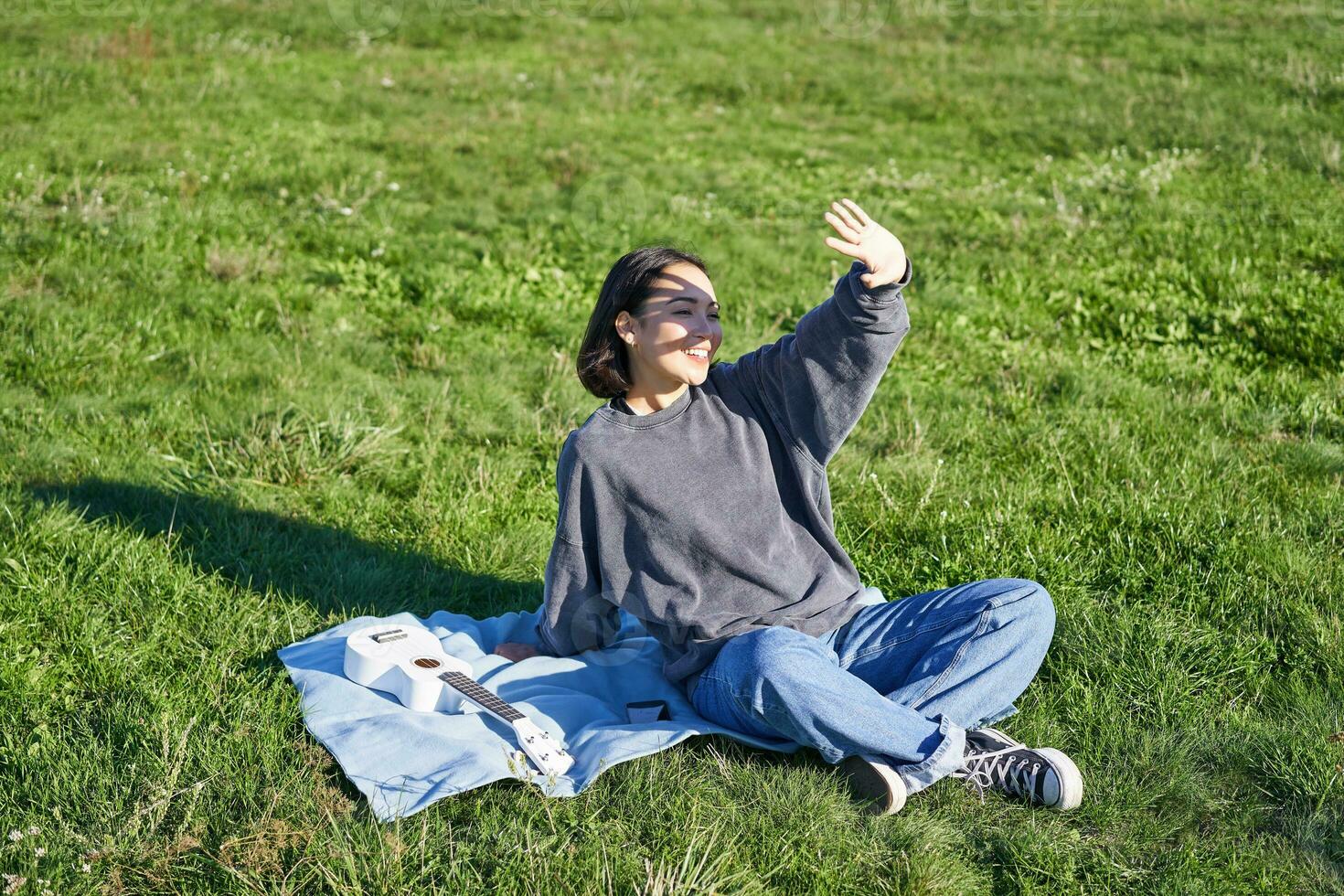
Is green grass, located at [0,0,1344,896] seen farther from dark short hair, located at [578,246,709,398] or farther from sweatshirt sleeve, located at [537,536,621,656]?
dark short hair, located at [578,246,709,398]

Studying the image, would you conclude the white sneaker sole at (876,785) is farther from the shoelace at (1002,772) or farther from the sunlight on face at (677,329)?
the sunlight on face at (677,329)

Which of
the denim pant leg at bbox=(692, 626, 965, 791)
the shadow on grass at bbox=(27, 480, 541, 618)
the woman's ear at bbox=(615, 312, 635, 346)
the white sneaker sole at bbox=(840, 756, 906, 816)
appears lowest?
the shadow on grass at bbox=(27, 480, 541, 618)

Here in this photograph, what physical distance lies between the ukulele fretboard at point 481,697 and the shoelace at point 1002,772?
4.23 ft

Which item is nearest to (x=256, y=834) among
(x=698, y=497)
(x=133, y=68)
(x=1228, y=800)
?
(x=698, y=497)

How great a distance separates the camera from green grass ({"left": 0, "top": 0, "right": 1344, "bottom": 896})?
3.12m

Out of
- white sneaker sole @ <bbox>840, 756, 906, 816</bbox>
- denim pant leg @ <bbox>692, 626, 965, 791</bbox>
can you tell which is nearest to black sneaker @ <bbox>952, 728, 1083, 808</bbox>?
denim pant leg @ <bbox>692, 626, 965, 791</bbox>

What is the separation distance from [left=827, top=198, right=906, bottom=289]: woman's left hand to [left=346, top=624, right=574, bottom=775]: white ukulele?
160 centimetres

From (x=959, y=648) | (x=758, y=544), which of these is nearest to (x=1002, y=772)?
(x=959, y=648)

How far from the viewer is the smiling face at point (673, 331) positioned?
11.6 ft

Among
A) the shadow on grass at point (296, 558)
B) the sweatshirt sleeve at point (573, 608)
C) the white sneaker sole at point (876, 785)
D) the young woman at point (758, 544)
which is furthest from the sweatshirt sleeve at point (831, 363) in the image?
the shadow on grass at point (296, 558)

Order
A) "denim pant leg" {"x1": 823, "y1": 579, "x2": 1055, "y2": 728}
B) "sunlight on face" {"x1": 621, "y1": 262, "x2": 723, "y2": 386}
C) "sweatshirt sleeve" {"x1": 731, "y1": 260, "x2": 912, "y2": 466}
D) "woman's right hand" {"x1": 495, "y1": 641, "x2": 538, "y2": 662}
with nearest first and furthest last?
"sweatshirt sleeve" {"x1": 731, "y1": 260, "x2": 912, "y2": 466}
"denim pant leg" {"x1": 823, "y1": 579, "x2": 1055, "y2": 728}
"sunlight on face" {"x1": 621, "y1": 262, "x2": 723, "y2": 386}
"woman's right hand" {"x1": 495, "y1": 641, "x2": 538, "y2": 662}

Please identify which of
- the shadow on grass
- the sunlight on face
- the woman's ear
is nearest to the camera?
the sunlight on face

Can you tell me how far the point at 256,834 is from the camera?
3.02 metres

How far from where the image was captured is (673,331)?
3561 mm
